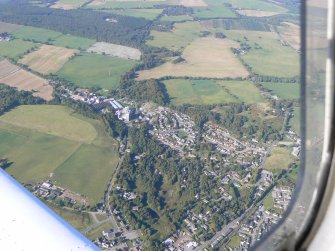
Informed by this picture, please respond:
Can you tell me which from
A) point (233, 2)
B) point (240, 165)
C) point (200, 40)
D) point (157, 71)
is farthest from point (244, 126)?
point (233, 2)

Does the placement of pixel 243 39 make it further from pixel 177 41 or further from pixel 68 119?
pixel 68 119

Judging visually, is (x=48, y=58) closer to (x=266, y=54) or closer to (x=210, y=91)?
(x=210, y=91)

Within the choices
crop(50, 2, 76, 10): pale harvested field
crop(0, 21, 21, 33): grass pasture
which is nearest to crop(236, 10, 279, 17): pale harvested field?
crop(50, 2, 76, 10): pale harvested field

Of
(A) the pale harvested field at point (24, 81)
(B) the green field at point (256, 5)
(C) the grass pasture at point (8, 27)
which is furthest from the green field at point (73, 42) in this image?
(B) the green field at point (256, 5)

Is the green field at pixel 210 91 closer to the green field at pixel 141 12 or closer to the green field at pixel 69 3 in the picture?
the green field at pixel 141 12

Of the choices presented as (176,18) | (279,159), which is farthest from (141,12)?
(279,159)
